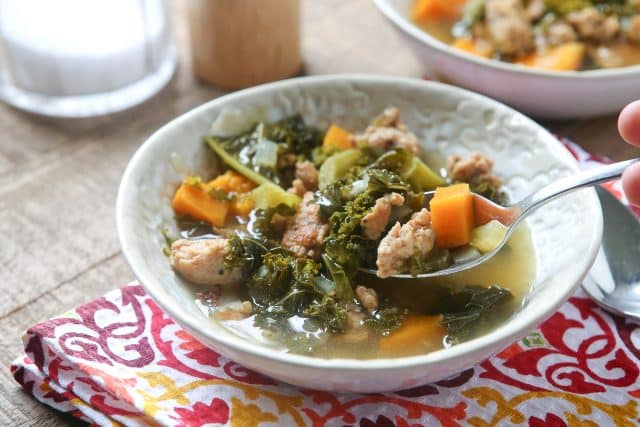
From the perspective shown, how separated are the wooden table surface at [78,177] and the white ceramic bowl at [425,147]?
0.35 metres

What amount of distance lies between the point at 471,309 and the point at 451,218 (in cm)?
23

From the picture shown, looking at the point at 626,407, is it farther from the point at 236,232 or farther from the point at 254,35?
the point at 254,35

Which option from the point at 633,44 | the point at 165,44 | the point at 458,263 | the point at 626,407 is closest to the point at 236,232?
the point at 458,263

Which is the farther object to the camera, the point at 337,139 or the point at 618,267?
the point at 337,139

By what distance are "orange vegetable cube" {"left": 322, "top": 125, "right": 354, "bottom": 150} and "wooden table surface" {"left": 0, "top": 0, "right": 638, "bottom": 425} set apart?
69cm

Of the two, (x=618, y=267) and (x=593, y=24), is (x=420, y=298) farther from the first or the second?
(x=593, y=24)

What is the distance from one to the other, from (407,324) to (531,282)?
0.35 m

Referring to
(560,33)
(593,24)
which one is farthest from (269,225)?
(593,24)

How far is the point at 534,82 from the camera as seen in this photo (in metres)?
2.61

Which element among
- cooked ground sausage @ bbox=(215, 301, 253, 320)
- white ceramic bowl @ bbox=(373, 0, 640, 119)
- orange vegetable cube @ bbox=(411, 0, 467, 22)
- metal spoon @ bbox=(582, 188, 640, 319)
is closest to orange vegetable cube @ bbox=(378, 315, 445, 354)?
cooked ground sausage @ bbox=(215, 301, 253, 320)

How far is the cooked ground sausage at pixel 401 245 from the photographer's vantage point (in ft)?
6.09

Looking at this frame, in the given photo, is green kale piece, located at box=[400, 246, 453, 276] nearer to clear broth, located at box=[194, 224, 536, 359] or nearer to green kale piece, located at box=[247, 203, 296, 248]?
A: clear broth, located at box=[194, 224, 536, 359]

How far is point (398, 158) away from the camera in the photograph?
215 cm

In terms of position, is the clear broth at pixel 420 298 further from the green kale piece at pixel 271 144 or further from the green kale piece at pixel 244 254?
the green kale piece at pixel 271 144
